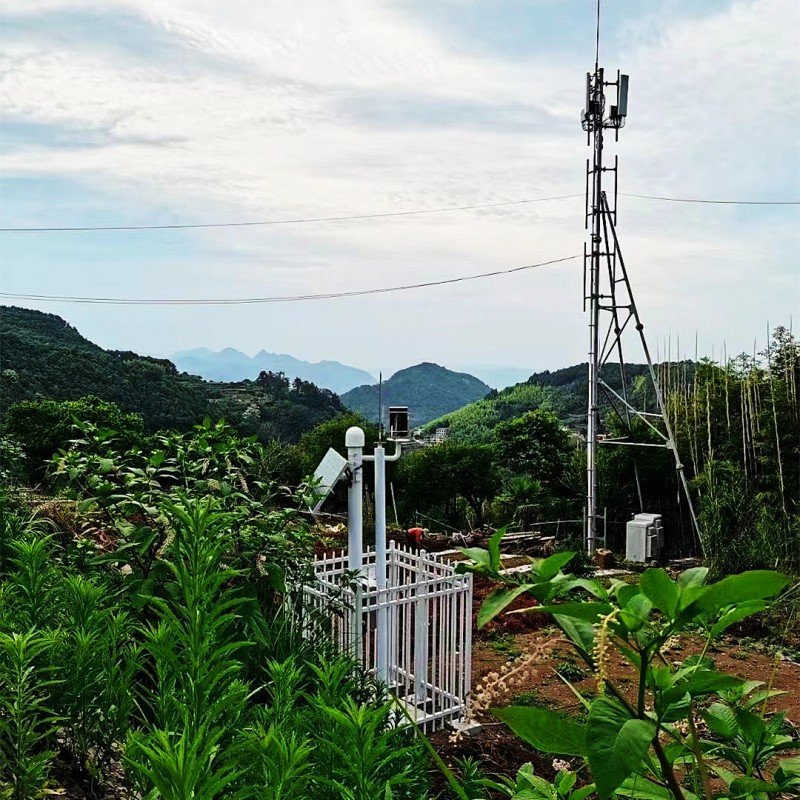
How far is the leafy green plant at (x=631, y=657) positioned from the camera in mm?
606

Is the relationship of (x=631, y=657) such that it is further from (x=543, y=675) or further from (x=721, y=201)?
(x=721, y=201)

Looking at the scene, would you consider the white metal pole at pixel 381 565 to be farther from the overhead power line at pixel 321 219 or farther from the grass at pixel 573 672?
the overhead power line at pixel 321 219

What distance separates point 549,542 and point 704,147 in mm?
5031

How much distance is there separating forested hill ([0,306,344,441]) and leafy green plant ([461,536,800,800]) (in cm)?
957

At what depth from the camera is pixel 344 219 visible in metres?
14.5

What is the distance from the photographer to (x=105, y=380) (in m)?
12.9

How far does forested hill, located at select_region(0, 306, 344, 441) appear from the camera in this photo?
11.6 metres

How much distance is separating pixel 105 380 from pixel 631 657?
43.3ft

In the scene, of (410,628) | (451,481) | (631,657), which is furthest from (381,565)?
(451,481)

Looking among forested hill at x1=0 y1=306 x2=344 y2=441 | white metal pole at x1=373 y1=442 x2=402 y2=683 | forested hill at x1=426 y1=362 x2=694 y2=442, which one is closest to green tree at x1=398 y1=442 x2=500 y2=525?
forested hill at x1=0 y1=306 x2=344 y2=441

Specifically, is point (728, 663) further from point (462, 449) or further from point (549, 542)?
point (462, 449)

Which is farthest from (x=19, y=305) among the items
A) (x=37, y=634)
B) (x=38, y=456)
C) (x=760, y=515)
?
(x=37, y=634)

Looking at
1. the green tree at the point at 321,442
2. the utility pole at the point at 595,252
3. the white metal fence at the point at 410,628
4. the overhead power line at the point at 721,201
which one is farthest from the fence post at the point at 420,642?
the green tree at the point at 321,442

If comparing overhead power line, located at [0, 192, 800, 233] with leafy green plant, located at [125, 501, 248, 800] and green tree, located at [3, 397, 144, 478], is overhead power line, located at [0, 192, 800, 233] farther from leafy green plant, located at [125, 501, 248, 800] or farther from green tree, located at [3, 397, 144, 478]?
leafy green plant, located at [125, 501, 248, 800]
